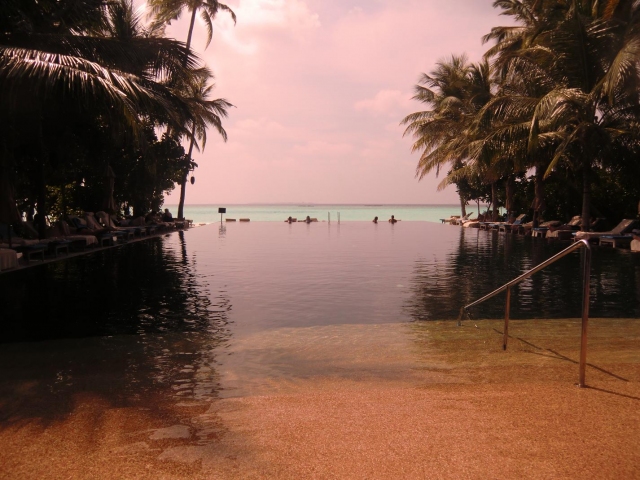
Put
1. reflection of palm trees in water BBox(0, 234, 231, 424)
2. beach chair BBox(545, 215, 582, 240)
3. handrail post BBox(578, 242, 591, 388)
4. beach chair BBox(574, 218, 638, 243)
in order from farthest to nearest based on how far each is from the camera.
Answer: beach chair BBox(545, 215, 582, 240) → beach chair BBox(574, 218, 638, 243) → reflection of palm trees in water BBox(0, 234, 231, 424) → handrail post BBox(578, 242, 591, 388)

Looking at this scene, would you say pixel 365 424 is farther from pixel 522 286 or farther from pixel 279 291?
pixel 522 286

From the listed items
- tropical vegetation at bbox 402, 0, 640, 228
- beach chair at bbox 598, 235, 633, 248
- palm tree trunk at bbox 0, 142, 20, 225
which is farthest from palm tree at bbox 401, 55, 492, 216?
palm tree trunk at bbox 0, 142, 20, 225

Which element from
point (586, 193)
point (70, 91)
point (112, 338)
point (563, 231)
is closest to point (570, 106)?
point (586, 193)

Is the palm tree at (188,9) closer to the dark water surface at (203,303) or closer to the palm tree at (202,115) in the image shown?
the palm tree at (202,115)

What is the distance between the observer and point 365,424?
3686 mm

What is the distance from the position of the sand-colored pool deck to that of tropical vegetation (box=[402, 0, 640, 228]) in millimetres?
14057

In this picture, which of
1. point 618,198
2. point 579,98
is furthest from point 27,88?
point 618,198

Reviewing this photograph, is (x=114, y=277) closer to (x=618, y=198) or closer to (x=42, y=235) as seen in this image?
(x=42, y=235)

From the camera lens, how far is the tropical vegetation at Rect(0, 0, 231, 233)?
37.4 ft

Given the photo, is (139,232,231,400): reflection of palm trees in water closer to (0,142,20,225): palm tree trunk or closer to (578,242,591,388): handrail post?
(578,242,591,388): handrail post

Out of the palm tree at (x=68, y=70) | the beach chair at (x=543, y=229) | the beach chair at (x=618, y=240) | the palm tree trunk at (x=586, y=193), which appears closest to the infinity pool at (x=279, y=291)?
the beach chair at (x=618, y=240)

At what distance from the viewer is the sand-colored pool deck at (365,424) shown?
3.07 metres

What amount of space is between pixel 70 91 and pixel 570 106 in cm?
1555

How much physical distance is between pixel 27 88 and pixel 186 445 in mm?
10998
